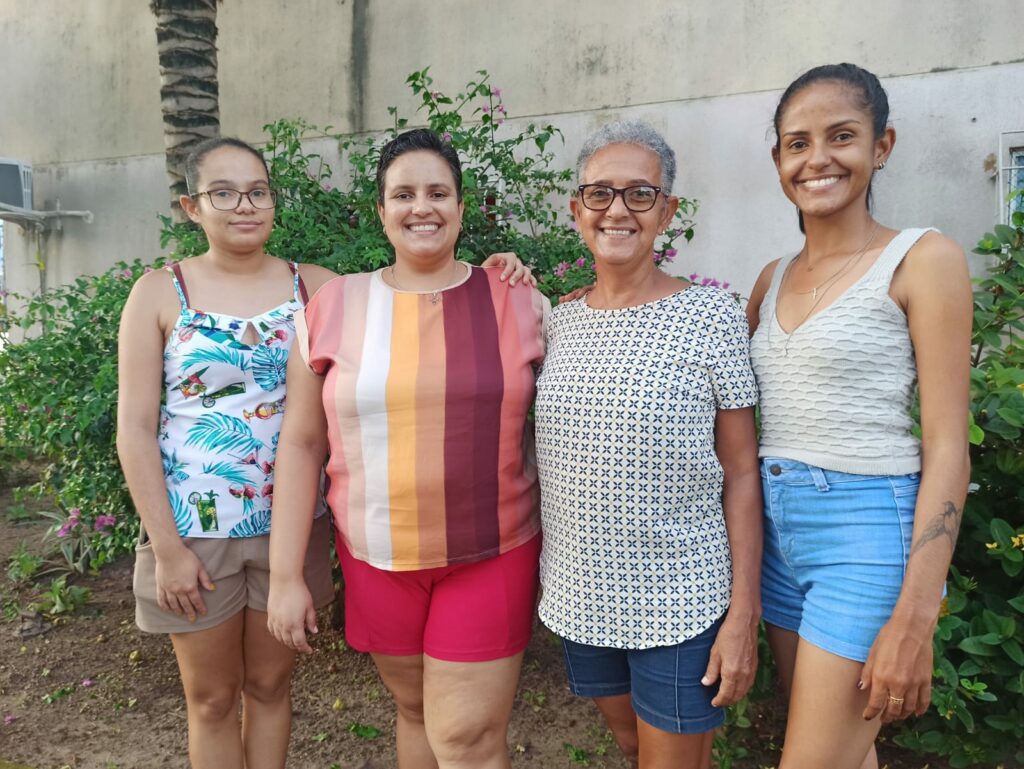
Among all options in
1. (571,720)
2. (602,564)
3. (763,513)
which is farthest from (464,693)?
(571,720)

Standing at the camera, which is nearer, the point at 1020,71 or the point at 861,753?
the point at 861,753

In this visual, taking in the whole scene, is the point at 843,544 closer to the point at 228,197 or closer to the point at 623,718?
the point at 623,718

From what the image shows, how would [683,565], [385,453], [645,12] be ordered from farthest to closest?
[645,12]
[385,453]
[683,565]

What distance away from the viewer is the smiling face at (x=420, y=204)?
6.93ft

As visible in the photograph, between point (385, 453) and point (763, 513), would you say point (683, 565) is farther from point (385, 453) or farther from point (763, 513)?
point (385, 453)

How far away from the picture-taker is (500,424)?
2027 mm


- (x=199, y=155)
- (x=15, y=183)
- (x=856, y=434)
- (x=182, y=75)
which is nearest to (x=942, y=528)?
(x=856, y=434)

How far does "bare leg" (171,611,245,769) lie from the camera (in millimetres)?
2305

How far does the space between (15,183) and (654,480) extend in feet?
26.0

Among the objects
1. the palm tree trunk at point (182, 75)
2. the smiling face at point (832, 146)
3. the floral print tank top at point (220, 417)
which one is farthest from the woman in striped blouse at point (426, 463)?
the palm tree trunk at point (182, 75)

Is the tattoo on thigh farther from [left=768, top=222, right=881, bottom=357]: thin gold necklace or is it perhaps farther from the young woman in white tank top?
[left=768, top=222, right=881, bottom=357]: thin gold necklace

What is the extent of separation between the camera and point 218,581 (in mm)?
2275

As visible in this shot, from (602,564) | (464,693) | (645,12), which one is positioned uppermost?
(645,12)

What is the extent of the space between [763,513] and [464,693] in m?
0.88
